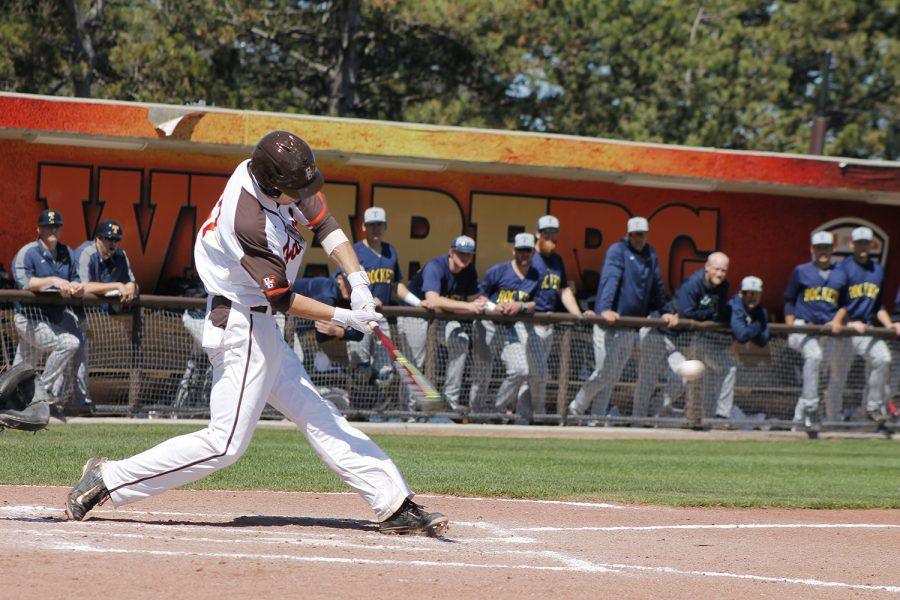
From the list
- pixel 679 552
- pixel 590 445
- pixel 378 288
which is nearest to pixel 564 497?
pixel 679 552

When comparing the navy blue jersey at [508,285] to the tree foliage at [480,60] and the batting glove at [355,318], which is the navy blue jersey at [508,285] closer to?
the batting glove at [355,318]

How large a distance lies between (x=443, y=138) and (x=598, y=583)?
931 centimetres

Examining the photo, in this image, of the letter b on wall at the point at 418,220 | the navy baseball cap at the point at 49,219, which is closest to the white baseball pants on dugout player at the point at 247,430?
the navy baseball cap at the point at 49,219

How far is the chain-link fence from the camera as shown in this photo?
1154 cm

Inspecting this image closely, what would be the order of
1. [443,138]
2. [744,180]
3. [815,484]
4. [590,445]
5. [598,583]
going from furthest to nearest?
1. [744,180]
2. [443,138]
3. [590,445]
4. [815,484]
5. [598,583]

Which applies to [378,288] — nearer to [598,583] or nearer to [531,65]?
[598,583]

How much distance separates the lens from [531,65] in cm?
2528

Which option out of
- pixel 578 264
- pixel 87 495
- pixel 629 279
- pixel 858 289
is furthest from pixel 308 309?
pixel 578 264

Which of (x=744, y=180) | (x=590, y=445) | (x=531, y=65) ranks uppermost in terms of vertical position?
(x=531, y=65)

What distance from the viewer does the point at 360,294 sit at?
5.89 meters

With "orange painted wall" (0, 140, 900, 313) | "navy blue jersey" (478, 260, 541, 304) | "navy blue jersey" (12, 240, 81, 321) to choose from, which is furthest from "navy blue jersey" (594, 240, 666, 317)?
"navy blue jersey" (12, 240, 81, 321)

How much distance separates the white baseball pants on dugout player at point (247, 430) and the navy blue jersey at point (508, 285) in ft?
23.1

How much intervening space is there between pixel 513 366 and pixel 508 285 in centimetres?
103

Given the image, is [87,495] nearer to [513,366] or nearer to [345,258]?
[345,258]
